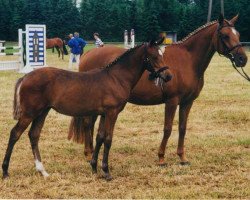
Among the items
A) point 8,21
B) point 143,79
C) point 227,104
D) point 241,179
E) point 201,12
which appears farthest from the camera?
point 8,21

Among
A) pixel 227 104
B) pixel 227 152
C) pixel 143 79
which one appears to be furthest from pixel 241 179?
pixel 227 104

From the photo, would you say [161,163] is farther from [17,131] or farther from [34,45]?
[34,45]

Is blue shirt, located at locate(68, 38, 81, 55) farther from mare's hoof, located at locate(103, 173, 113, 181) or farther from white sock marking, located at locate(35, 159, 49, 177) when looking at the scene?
mare's hoof, located at locate(103, 173, 113, 181)

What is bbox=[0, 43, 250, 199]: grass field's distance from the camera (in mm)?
6158

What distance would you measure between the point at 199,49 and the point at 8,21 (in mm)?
60432

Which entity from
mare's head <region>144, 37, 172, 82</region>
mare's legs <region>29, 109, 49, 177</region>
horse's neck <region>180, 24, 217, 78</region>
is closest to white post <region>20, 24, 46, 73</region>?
horse's neck <region>180, 24, 217, 78</region>

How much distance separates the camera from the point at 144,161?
7875 millimetres

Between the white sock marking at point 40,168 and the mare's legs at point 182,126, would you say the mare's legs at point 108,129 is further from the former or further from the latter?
the mare's legs at point 182,126

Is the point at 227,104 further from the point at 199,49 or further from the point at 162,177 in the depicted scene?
the point at 162,177

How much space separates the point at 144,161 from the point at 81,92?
200 centimetres

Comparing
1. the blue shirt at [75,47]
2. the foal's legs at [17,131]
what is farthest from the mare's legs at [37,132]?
the blue shirt at [75,47]

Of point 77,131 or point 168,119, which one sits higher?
point 168,119

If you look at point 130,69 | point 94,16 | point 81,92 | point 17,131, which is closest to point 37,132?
point 17,131

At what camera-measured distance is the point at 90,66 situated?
8.28 m
